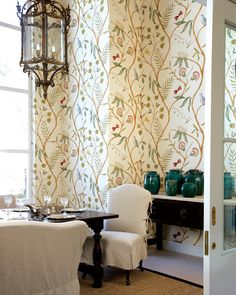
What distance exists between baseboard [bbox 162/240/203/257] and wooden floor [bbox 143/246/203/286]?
9 cm

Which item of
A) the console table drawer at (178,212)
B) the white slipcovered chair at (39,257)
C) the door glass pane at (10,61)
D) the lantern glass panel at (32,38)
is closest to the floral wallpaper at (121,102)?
the door glass pane at (10,61)

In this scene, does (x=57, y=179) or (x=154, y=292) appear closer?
(x=154, y=292)

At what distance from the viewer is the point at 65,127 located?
19.2 ft

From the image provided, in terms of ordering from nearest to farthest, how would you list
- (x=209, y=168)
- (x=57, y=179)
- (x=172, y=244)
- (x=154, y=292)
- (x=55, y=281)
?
(x=209, y=168), (x=55, y=281), (x=154, y=292), (x=172, y=244), (x=57, y=179)

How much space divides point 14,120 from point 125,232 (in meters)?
2.47

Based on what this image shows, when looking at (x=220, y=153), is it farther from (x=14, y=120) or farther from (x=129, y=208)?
(x=14, y=120)

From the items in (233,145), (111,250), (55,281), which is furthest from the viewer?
(111,250)

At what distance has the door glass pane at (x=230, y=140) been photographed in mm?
2086

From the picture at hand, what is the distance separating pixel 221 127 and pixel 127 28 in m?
3.65

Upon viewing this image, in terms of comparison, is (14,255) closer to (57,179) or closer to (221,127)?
(221,127)

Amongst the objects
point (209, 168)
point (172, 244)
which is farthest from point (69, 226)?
point (172, 244)

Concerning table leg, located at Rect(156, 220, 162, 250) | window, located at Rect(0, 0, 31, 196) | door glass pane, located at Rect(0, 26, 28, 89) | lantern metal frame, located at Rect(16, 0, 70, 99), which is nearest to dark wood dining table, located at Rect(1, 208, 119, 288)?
table leg, located at Rect(156, 220, 162, 250)

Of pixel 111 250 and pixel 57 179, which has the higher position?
pixel 57 179

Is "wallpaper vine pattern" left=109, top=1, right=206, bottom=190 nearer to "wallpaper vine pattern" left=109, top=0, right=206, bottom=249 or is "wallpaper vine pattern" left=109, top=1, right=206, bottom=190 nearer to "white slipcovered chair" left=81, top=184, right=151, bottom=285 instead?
"wallpaper vine pattern" left=109, top=0, right=206, bottom=249
